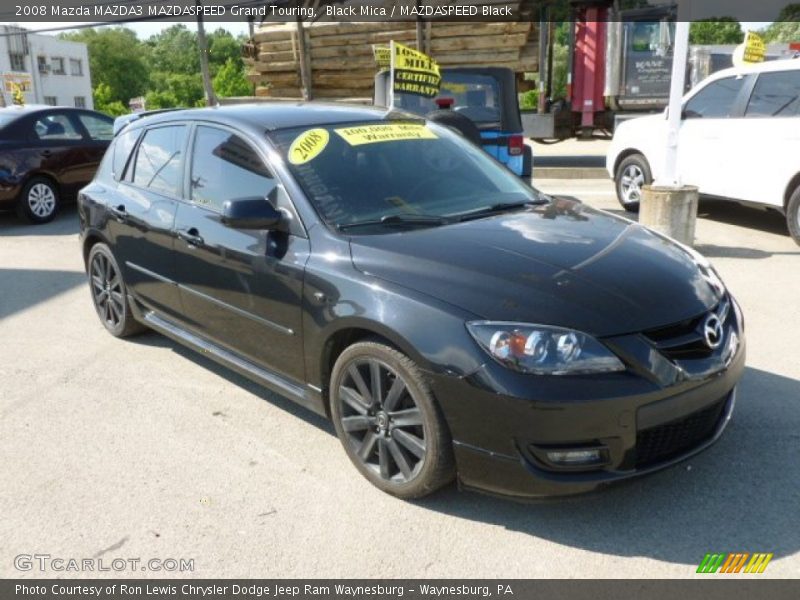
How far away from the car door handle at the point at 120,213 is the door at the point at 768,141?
623 cm

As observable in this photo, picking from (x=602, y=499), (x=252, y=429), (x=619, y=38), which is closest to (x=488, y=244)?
(x=602, y=499)

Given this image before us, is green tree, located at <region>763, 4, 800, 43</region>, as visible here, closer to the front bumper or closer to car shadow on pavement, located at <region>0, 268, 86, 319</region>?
car shadow on pavement, located at <region>0, 268, 86, 319</region>

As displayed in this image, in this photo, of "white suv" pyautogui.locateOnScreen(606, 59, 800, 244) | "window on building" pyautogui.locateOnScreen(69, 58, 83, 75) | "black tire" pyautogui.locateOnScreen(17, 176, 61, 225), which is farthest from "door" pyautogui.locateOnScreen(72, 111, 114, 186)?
"window on building" pyautogui.locateOnScreen(69, 58, 83, 75)

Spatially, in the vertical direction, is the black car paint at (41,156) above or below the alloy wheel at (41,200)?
above

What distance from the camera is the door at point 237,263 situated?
3.59m

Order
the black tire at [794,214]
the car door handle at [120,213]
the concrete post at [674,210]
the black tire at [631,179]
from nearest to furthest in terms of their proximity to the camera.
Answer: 1. the car door handle at [120,213]
2. the concrete post at [674,210]
3. the black tire at [794,214]
4. the black tire at [631,179]

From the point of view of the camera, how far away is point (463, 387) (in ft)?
9.23

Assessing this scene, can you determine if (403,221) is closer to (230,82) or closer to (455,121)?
(455,121)

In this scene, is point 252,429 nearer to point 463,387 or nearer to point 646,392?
point 463,387

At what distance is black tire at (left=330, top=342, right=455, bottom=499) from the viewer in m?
2.98

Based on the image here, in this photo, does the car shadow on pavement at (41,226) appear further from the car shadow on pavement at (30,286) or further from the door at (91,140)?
the car shadow on pavement at (30,286)

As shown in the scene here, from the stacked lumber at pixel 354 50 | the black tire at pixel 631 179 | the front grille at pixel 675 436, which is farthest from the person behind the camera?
the stacked lumber at pixel 354 50

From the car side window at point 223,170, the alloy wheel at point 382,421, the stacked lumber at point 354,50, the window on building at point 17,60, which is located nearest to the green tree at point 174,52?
the window on building at point 17,60

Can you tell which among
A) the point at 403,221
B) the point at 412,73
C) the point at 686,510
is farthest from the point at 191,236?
the point at 412,73
